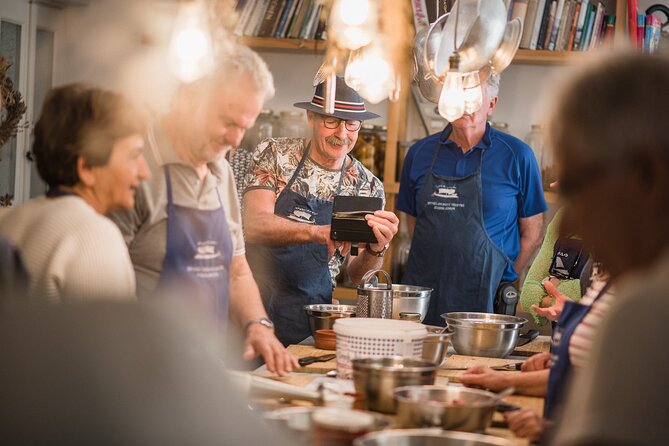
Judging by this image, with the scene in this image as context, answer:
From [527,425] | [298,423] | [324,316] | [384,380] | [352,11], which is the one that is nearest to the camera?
[298,423]

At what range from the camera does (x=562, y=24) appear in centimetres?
504

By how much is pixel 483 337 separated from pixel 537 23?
96.7 inches

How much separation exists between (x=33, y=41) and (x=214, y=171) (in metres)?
3.17

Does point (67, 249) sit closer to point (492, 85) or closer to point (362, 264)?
point (362, 264)

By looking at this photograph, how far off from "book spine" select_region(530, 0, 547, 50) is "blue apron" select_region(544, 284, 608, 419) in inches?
123

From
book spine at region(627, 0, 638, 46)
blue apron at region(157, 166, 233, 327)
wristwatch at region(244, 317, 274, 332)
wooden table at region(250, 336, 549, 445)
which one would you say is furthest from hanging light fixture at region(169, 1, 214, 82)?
book spine at region(627, 0, 638, 46)

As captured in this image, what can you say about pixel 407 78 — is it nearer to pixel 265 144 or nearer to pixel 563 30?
pixel 563 30

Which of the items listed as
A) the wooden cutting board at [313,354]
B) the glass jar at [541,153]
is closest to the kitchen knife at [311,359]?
the wooden cutting board at [313,354]

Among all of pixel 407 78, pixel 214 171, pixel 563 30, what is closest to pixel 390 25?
pixel 407 78

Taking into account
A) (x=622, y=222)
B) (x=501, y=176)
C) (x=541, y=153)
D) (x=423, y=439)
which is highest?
(x=541, y=153)

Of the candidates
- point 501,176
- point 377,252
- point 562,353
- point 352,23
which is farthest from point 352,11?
point 501,176

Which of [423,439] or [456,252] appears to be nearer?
[423,439]

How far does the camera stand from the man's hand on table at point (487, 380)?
2.50 metres

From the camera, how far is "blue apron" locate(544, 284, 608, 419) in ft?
6.97
